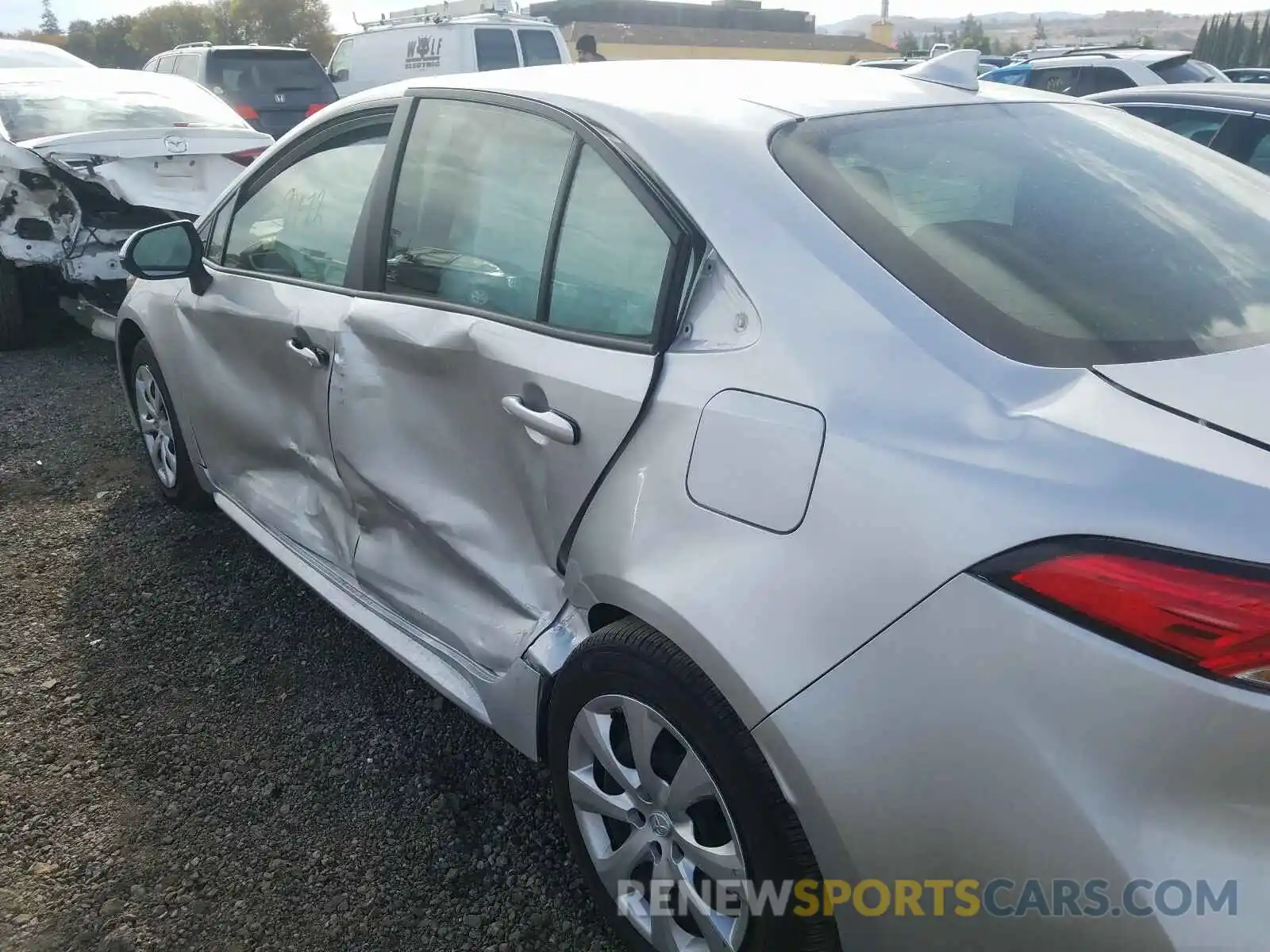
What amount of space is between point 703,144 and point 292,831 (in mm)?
1787

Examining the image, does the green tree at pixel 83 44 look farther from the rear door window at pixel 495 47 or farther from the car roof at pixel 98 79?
the car roof at pixel 98 79

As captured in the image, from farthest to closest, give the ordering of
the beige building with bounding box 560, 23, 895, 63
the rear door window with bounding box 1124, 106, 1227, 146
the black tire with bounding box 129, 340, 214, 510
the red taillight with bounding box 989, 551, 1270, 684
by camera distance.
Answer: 1. the beige building with bounding box 560, 23, 895, 63
2. the rear door window with bounding box 1124, 106, 1227, 146
3. the black tire with bounding box 129, 340, 214, 510
4. the red taillight with bounding box 989, 551, 1270, 684

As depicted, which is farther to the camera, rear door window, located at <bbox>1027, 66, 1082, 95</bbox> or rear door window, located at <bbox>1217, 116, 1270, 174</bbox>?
rear door window, located at <bbox>1027, 66, 1082, 95</bbox>

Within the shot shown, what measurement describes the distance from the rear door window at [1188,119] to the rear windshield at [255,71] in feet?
31.4

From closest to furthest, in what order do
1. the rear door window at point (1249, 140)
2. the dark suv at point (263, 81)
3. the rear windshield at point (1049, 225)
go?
the rear windshield at point (1049, 225), the rear door window at point (1249, 140), the dark suv at point (263, 81)

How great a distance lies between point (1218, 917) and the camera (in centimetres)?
122

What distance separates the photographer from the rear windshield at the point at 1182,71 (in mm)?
10008

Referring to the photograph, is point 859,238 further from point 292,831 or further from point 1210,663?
point 292,831

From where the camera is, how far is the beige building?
44.5 m

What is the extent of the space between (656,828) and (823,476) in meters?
0.76

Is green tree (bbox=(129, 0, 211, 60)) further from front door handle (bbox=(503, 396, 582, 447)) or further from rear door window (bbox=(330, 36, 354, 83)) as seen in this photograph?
front door handle (bbox=(503, 396, 582, 447))

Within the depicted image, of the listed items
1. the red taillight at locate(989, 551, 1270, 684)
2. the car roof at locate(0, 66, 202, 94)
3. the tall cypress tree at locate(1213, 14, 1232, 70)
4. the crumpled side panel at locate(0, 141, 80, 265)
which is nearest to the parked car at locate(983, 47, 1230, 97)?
the car roof at locate(0, 66, 202, 94)

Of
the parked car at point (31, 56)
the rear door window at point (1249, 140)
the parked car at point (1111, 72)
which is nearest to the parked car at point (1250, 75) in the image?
the parked car at point (1111, 72)

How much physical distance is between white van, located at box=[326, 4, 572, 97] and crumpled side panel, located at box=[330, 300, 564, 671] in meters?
10.5
